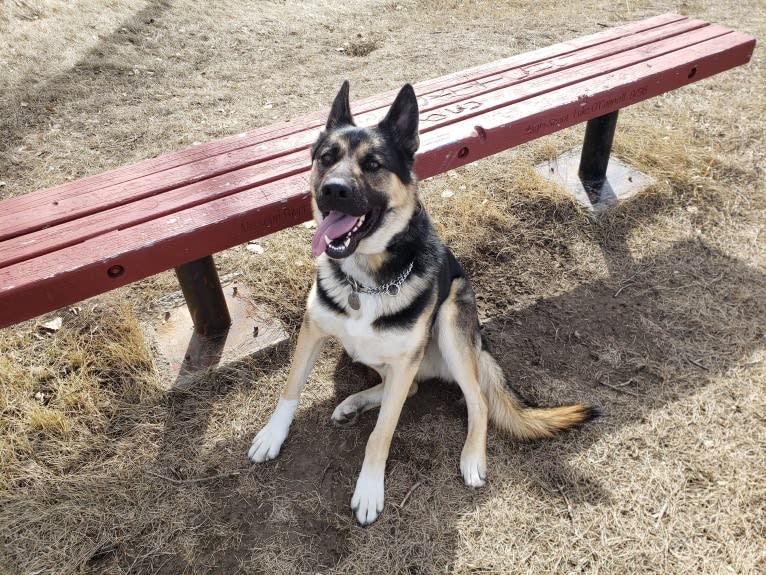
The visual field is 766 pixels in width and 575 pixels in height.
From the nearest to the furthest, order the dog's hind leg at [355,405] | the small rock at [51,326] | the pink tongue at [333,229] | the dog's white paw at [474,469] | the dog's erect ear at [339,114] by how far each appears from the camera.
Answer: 1. the pink tongue at [333,229]
2. the dog's erect ear at [339,114]
3. the dog's white paw at [474,469]
4. the dog's hind leg at [355,405]
5. the small rock at [51,326]

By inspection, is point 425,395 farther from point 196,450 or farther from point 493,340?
point 196,450

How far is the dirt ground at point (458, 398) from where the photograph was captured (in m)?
2.27

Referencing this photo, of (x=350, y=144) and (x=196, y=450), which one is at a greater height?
(x=350, y=144)

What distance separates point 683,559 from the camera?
222 cm

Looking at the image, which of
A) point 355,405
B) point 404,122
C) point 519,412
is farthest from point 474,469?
point 404,122

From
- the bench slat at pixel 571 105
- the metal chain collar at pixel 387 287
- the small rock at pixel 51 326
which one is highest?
the bench slat at pixel 571 105

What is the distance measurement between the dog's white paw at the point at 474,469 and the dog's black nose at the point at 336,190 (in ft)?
4.37

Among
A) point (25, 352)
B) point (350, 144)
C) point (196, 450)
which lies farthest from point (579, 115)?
point (25, 352)

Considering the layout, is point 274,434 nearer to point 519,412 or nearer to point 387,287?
point 387,287

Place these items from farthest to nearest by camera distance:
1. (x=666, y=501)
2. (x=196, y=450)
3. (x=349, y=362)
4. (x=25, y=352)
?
(x=349, y=362)
(x=25, y=352)
(x=196, y=450)
(x=666, y=501)

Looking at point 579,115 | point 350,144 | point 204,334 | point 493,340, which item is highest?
point 350,144

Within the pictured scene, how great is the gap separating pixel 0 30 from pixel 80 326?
4377mm

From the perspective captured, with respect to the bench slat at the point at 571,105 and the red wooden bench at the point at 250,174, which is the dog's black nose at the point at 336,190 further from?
the bench slat at the point at 571,105

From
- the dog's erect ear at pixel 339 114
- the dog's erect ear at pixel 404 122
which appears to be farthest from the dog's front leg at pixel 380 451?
the dog's erect ear at pixel 339 114
